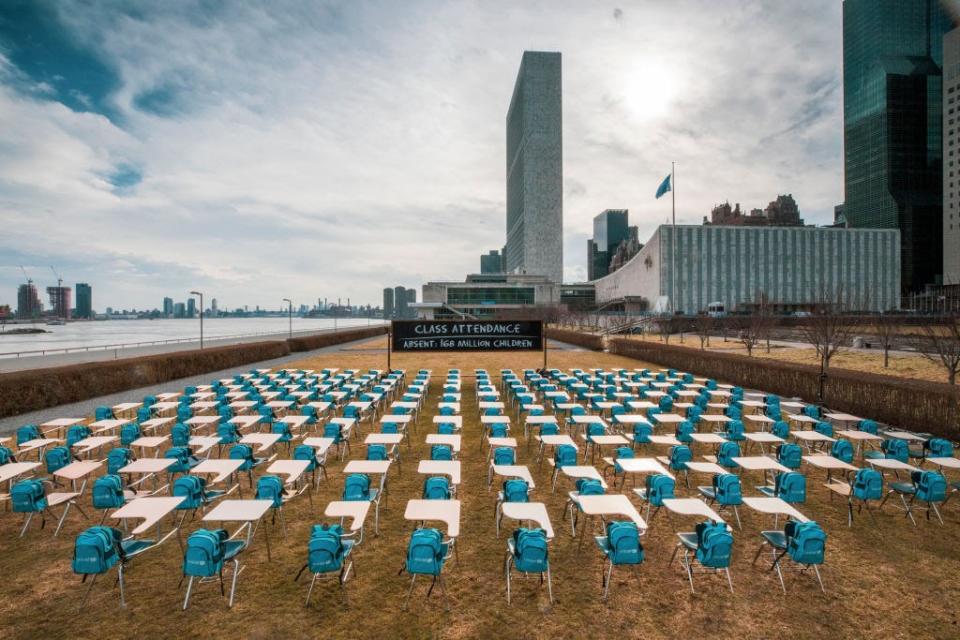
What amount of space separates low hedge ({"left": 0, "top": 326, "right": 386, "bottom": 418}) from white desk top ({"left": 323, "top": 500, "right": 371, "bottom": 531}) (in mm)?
19392

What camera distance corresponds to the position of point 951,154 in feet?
435

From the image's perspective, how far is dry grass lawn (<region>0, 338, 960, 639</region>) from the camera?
5.69 m

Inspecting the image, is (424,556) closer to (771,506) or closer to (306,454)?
(306,454)

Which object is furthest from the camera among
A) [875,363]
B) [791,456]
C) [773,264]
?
[773,264]

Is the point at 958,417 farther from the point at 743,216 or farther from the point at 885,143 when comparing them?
the point at 885,143

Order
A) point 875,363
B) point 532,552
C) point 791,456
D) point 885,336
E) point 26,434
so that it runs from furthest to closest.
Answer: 1. point 875,363
2. point 885,336
3. point 26,434
4. point 791,456
5. point 532,552

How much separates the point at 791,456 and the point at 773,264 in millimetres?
124224

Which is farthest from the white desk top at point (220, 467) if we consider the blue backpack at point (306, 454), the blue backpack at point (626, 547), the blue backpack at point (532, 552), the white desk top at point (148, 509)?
the blue backpack at point (626, 547)

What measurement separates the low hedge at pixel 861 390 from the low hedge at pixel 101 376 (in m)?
32.0

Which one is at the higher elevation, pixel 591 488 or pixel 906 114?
pixel 906 114

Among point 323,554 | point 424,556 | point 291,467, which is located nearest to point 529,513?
point 424,556

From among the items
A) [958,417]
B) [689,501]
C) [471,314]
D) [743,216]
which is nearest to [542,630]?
[689,501]

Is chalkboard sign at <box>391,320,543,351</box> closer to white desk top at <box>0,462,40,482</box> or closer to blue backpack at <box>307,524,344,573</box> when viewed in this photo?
white desk top at <box>0,462,40,482</box>

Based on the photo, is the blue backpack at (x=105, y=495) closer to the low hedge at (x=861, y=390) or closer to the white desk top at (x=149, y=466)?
the white desk top at (x=149, y=466)
